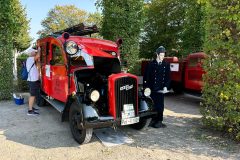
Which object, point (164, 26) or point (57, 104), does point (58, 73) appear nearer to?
point (57, 104)

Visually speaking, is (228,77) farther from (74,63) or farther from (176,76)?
(176,76)

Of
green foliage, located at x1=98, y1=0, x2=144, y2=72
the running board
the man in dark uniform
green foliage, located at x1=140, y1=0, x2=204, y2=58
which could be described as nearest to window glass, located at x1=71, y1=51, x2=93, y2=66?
the running board

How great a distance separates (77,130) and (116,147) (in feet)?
2.97

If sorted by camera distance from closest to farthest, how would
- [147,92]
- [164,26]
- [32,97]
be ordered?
[147,92]
[32,97]
[164,26]

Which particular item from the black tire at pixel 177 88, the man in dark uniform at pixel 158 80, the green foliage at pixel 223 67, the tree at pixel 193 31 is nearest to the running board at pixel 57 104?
the man in dark uniform at pixel 158 80

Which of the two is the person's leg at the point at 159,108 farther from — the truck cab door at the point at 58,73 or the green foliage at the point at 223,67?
the truck cab door at the point at 58,73

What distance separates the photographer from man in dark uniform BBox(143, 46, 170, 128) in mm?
6793

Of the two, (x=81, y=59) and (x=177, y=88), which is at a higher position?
(x=81, y=59)

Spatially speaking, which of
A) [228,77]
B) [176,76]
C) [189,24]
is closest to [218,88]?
[228,77]

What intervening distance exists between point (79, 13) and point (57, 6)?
3570 millimetres

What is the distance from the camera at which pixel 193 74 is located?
10219 mm

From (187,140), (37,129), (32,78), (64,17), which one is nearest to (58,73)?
(32,78)

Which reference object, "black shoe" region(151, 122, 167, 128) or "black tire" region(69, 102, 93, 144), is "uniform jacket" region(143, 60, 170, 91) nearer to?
"black shoe" region(151, 122, 167, 128)

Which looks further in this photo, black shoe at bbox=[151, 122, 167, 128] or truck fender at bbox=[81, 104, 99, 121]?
black shoe at bbox=[151, 122, 167, 128]
